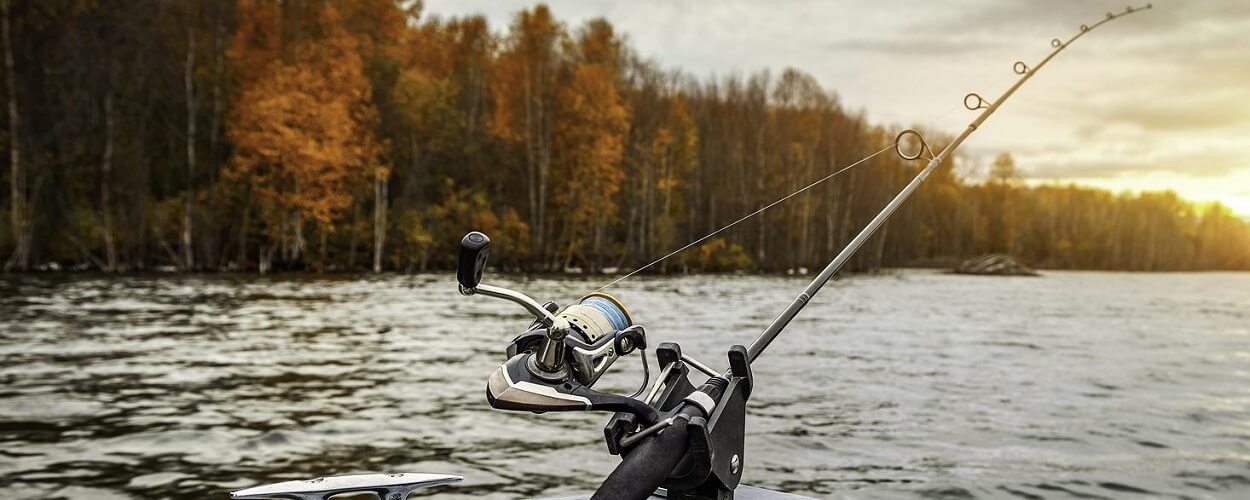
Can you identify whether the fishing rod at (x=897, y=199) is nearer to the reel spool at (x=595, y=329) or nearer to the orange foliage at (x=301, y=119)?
the reel spool at (x=595, y=329)

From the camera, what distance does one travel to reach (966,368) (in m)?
14.2

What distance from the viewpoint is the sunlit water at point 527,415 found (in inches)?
284

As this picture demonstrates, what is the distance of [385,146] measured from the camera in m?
39.5

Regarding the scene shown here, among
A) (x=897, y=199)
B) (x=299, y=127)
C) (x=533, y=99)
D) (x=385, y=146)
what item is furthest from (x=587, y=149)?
(x=897, y=199)

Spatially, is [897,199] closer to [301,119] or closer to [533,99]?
[301,119]

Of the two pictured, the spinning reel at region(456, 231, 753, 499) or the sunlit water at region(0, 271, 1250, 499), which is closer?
the spinning reel at region(456, 231, 753, 499)

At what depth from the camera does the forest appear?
1348 inches

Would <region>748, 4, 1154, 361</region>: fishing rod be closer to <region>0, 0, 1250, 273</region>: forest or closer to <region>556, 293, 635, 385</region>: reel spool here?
<region>556, 293, 635, 385</region>: reel spool

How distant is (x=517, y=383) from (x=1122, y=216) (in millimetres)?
114281

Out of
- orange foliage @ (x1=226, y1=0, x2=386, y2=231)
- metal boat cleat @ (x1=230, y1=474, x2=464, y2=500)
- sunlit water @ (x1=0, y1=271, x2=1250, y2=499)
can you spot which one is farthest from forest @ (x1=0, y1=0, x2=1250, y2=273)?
metal boat cleat @ (x1=230, y1=474, x2=464, y2=500)

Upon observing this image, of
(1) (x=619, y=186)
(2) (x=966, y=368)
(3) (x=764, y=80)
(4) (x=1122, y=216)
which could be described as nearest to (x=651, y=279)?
(1) (x=619, y=186)

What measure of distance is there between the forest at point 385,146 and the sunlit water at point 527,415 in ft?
45.8

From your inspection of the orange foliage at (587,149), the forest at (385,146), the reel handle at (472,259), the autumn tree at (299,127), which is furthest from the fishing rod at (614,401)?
the orange foliage at (587,149)

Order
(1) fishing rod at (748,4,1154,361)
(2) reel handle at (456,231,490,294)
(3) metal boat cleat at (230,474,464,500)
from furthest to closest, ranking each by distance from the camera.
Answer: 1. (1) fishing rod at (748,4,1154,361)
2. (3) metal boat cleat at (230,474,464,500)
3. (2) reel handle at (456,231,490,294)
